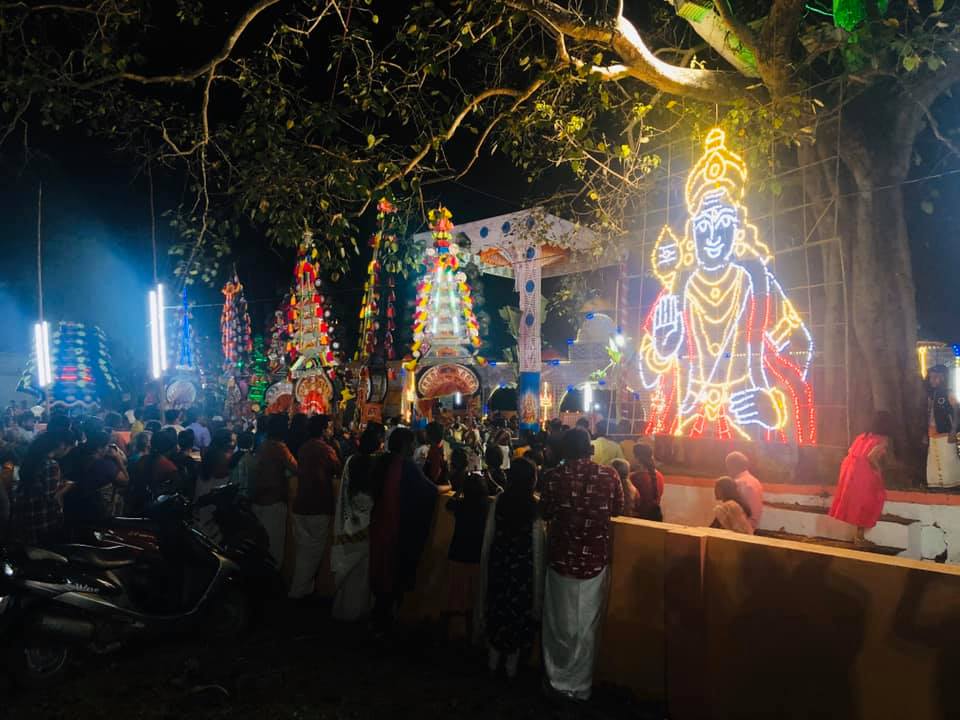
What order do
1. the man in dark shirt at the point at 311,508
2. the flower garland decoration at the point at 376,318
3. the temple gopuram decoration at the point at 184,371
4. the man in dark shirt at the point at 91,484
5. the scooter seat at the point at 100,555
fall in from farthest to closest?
the temple gopuram decoration at the point at 184,371 < the flower garland decoration at the point at 376,318 < the man in dark shirt at the point at 311,508 < the man in dark shirt at the point at 91,484 < the scooter seat at the point at 100,555

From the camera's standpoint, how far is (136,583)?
5.07 meters

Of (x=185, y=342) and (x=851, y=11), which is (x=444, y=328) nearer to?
(x=185, y=342)

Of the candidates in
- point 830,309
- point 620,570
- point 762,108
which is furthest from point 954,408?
point 620,570

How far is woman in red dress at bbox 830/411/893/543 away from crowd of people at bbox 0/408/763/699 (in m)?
1.54

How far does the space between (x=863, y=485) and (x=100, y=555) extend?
676 cm

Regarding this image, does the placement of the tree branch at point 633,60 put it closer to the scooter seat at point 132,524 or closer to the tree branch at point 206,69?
the tree branch at point 206,69

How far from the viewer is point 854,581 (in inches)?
134

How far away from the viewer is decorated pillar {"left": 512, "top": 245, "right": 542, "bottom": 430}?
20641mm

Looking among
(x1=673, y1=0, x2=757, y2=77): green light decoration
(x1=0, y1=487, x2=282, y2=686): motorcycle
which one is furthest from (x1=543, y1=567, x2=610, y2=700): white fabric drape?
(x1=673, y1=0, x2=757, y2=77): green light decoration

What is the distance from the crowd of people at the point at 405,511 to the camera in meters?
4.41

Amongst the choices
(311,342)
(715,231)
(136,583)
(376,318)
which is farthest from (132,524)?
(311,342)

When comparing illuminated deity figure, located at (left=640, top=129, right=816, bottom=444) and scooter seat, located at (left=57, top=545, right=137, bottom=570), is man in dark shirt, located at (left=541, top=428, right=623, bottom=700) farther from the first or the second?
illuminated deity figure, located at (left=640, top=129, right=816, bottom=444)

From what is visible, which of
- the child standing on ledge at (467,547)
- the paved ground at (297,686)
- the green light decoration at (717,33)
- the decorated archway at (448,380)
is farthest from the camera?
the decorated archway at (448,380)

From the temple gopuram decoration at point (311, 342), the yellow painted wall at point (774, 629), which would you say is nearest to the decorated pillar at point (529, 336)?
the temple gopuram decoration at point (311, 342)
